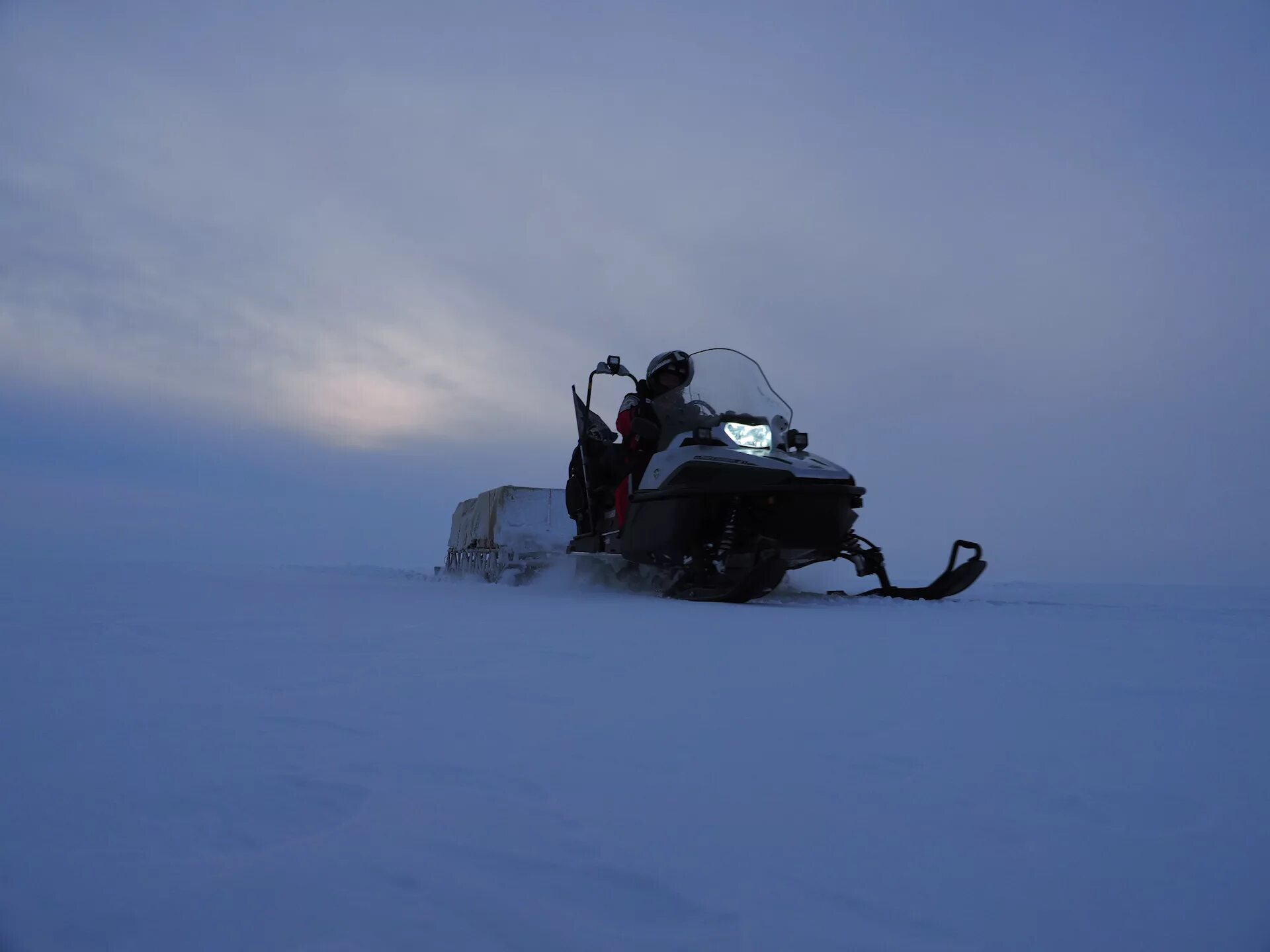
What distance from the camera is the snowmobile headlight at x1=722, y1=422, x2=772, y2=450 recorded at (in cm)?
624

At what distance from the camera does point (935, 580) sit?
244 inches

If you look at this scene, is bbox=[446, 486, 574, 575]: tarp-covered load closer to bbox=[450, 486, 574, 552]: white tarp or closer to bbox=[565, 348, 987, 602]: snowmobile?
bbox=[450, 486, 574, 552]: white tarp

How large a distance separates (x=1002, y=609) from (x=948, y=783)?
13.2 feet

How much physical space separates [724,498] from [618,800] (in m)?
4.70

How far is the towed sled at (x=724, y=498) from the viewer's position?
18.7ft

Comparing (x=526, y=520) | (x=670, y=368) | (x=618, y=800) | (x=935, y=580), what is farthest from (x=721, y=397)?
(x=618, y=800)

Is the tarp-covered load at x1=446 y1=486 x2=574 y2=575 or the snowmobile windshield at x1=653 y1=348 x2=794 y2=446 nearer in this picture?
the snowmobile windshield at x1=653 y1=348 x2=794 y2=446

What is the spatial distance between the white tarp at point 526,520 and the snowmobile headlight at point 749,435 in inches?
130

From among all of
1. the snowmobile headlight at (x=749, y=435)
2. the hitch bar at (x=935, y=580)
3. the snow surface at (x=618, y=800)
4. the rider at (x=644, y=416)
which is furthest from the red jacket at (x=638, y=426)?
the snow surface at (x=618, y=800)

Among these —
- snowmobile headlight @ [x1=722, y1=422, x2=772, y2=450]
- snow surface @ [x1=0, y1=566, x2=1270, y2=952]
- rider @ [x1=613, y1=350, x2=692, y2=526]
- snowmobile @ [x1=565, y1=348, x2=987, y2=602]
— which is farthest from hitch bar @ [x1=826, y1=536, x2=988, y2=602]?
snow surface @ [x1=0, y1=566, x2=1270, y2=952]

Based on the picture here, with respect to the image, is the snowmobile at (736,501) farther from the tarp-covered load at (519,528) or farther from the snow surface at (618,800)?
the snow surface at (618,800)

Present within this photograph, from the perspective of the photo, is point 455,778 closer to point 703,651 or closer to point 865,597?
point 703,651

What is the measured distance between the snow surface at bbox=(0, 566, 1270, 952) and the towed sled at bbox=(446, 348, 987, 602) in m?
3.03

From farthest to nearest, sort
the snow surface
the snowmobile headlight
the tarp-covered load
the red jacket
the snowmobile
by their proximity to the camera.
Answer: the tarp-covered load
the red jacket
the snowmobile headlight
the snowmobile
the snow surface
